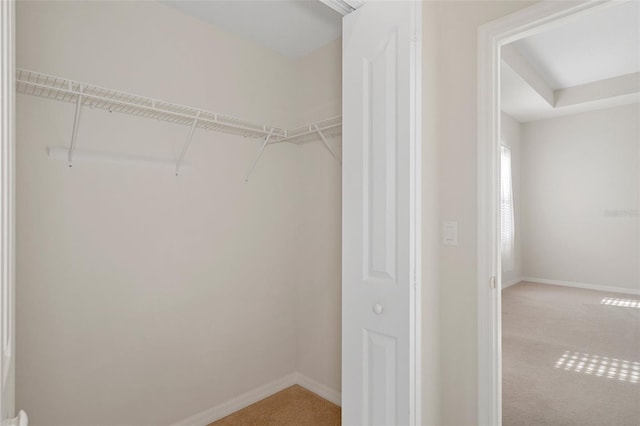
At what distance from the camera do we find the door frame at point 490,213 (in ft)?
5.04

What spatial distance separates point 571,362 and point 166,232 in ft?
11.2

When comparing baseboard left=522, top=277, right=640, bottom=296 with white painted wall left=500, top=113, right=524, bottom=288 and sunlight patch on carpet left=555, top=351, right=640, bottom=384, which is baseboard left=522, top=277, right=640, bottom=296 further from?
sunlight patch on carpet left=555, top=351, right=640, bottom=384

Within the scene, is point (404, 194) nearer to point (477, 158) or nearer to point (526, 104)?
point (477, 158)

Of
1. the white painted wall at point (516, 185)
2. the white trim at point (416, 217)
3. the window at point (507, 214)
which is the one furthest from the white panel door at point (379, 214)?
the white painted wall at point (516, 185)

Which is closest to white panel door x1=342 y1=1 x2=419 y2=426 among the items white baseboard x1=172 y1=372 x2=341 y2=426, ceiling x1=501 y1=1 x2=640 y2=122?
white baseboard x1=172 y1=372 x2=341 y2=426

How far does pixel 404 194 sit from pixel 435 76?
2.26ft

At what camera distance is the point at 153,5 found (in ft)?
6.70

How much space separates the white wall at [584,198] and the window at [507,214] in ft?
1.86

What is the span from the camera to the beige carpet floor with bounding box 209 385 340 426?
2.23 metres

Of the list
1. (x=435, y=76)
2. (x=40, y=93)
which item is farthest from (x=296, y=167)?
(x=40, y=93)

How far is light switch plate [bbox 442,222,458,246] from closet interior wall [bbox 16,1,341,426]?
0.97m

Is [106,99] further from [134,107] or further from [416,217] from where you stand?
[416,217]

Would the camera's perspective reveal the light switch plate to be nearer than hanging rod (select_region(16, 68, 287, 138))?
No

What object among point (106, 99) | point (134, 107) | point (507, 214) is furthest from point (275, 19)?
point (507, 214)
